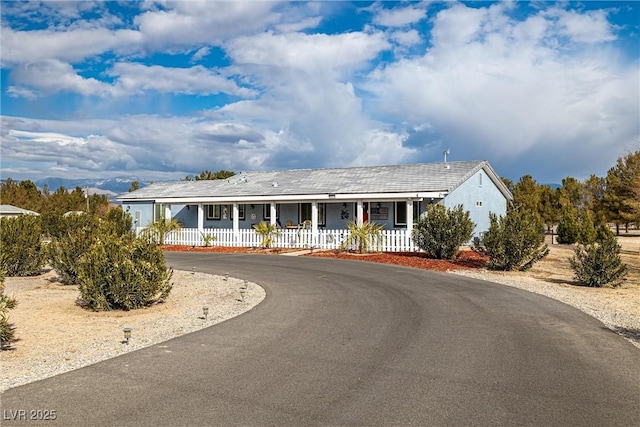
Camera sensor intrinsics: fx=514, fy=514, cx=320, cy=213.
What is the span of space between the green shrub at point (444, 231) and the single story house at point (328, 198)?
3.39 m

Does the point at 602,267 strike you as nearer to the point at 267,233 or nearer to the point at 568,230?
the point at 267,233

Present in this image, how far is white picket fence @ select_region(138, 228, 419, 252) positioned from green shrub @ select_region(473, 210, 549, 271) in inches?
234

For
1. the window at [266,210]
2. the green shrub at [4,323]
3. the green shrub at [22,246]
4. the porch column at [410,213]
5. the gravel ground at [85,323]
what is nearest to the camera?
the gravel ground at [85,323]

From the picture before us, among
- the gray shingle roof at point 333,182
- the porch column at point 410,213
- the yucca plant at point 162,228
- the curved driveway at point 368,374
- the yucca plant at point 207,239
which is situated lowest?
the curved driveway at point 368,374

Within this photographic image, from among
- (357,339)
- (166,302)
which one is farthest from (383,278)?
(357,339)

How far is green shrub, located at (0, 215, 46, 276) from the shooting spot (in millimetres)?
16406

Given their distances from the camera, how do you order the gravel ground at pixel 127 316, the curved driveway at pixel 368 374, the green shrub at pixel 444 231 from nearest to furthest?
1. the curved driveway at pixel 368 374
2. the gravel ground at pixel 127 316
3. the green shrub at pixel 444 231

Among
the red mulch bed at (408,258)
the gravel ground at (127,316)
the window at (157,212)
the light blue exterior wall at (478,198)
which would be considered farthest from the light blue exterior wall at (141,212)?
the light blue exterior wall at (478,198)

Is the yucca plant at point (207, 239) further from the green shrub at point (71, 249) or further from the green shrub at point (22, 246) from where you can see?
the green shrub at point (71, 249)

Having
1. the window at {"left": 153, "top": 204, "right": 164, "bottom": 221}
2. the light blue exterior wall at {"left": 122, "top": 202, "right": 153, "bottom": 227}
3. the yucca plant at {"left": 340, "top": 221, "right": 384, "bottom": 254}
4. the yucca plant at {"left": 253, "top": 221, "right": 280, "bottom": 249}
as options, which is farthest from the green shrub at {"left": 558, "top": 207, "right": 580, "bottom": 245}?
the light blue exterior wall at {"left": 122, "top": 202, "right": 153, "bottom": 227}

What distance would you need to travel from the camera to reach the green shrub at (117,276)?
34.5 ft

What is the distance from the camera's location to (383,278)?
49.5 feet

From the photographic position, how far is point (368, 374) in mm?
6148

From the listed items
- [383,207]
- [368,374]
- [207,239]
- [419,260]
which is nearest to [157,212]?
[207,239]
